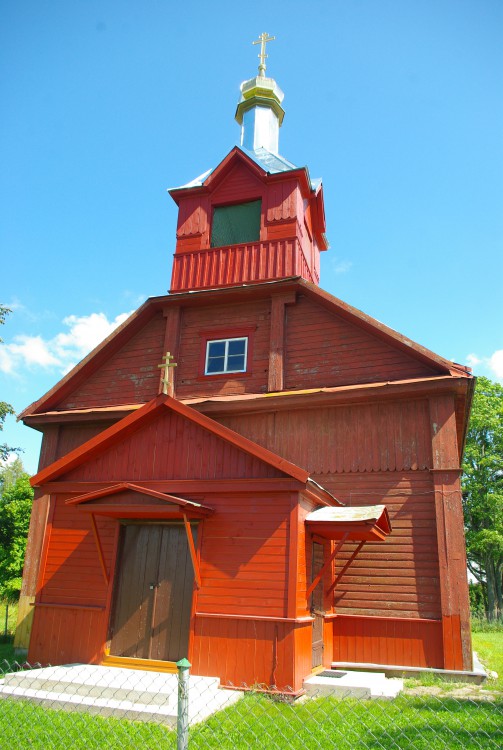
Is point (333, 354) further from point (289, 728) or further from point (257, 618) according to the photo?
point (289, 728)

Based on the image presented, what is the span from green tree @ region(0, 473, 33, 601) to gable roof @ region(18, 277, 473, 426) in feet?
24.1

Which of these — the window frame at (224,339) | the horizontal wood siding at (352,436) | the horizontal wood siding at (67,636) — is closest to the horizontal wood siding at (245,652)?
the horizontal wood siding at (67,636)

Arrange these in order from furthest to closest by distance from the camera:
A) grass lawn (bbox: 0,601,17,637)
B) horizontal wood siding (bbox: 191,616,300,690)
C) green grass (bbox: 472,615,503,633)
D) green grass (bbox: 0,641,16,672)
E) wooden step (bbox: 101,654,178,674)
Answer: green grass (bbox: 472,615,503,633) → grass lawn (bbox: 0,601,17,637) → green grass (bbox: 0,641,16,672) → wooden step (bbox: 101,654,178,674) → horizontal wood siding (bbox: 191,616,300,690)

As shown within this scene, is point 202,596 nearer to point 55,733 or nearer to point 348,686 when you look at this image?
point 348,686

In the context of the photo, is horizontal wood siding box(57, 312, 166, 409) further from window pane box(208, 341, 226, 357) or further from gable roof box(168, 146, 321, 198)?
gable roof box(168, 146, 321, 198)

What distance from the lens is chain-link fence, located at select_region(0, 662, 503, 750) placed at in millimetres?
6633

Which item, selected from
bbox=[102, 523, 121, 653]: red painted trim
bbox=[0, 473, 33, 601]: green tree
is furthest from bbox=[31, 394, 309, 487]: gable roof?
bbox=[0, 473, 33, 601]: green tree

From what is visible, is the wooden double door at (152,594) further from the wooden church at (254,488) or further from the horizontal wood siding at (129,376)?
the horizontal wood siding at (129,376)

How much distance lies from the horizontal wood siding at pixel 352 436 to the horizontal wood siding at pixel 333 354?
2.35ft

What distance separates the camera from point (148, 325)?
16.3 m

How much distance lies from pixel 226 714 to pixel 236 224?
499 inches

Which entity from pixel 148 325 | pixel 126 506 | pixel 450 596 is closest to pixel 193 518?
pixel 126 506

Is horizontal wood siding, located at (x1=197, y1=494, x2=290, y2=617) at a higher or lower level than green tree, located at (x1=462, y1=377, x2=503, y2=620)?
lower

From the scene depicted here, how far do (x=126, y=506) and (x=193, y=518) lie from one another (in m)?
1.15
